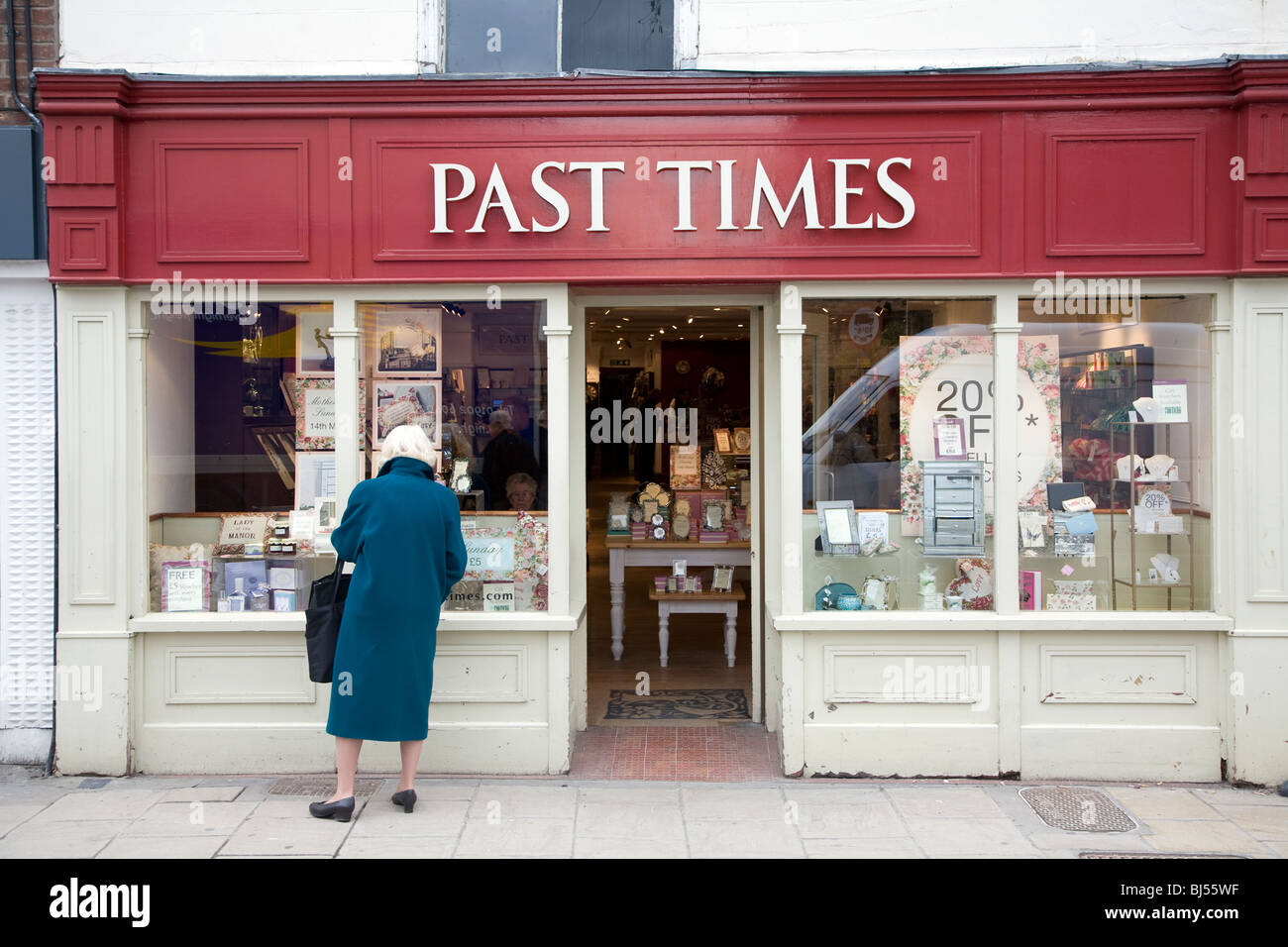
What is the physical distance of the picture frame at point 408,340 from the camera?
231 inches

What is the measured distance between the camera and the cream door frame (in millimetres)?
6047

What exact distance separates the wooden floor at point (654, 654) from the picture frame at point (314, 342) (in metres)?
2.85

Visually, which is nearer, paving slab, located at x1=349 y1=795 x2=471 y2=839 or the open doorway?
paving slab, located at x1=349 y1=795 x2=471 y2=839

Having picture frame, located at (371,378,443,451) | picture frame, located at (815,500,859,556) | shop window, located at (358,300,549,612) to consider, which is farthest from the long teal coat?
picture frame, located at (815,500,859,556)

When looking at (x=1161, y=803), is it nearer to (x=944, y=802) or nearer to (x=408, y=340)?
(x=944, y=802)

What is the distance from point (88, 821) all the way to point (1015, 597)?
509 cm

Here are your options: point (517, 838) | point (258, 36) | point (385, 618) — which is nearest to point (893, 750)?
point (517, 838)

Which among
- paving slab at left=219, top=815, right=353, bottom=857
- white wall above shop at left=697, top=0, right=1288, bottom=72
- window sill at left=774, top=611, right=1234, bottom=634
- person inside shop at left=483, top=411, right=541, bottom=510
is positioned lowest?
paving slab at left=219, top=815, right=353, bottom=857

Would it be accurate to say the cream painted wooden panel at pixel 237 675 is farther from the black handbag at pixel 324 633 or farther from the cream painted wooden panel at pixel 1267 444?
the cream painted wooden panel at pixel 1267 444

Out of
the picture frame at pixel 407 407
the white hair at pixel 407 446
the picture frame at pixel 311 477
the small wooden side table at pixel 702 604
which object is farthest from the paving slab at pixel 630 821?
the small wooden side table at pixel 702 604

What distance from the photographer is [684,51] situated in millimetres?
5738

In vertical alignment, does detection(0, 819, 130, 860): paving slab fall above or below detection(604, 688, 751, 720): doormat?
below

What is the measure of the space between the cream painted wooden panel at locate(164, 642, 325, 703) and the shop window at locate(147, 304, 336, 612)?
293 millimetres

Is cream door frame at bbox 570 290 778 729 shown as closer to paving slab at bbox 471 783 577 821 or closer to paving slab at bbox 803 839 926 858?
paving slab at bbox 471 783 577 821
